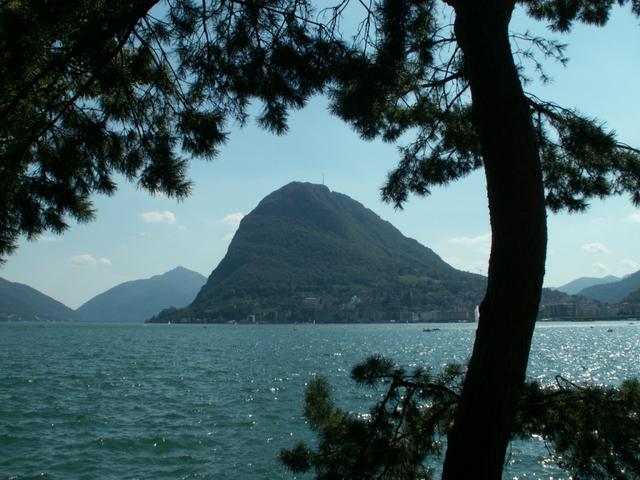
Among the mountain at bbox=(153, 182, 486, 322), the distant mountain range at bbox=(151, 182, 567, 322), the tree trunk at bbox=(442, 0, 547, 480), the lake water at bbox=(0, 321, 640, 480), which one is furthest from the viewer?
the mountain at bbox=(153, 182, 486, 322)

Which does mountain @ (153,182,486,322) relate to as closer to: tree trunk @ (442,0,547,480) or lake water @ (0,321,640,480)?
lake water @ (0,321,640,480)

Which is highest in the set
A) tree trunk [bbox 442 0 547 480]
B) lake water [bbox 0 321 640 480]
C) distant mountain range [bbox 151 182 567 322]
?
distant mountain range [bbox 151 182 567 322]

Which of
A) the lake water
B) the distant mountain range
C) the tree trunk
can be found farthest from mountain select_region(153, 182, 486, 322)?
the tree trunk

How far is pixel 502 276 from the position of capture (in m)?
2.33

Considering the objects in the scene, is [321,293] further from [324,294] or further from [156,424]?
[156,424]

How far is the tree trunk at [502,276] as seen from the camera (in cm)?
230

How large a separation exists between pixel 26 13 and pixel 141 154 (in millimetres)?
1158

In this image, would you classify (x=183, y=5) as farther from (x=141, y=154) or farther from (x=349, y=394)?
(x=349, y=394)

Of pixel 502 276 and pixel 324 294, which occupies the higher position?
pixel 324 294

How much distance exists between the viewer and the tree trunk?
2305mm

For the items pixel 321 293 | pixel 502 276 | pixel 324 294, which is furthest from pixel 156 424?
pixel 321 293

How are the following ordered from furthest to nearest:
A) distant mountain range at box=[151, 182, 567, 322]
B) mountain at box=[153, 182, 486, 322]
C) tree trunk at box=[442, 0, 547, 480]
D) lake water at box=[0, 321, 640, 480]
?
mountain at box=[153, 182, 486, 322], distant mountain range at box=[151, 182, 567, 322], lake water at box=[0, 321, 640, 480], tree trunk at box=[442, 0, 547, 480]

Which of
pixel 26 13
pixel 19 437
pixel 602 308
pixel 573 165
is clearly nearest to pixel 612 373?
pixel 19 437

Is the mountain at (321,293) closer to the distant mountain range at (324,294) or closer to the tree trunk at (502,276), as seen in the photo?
the distant mountain range at (324,294)
